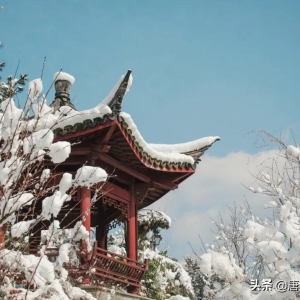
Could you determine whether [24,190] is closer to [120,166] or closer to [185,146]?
[120,166]

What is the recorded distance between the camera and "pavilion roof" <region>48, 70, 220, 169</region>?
6.47 metres

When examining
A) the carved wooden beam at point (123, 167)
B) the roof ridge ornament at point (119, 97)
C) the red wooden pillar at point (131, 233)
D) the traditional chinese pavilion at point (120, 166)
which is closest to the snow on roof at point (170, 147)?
the traditional chinese pavilion at point (120, 166)

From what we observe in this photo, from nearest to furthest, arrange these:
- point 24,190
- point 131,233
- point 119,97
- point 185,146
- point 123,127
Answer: point 24,190
point 119,97
point 123,127
point 131,233
point 185,146

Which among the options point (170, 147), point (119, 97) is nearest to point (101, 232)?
point (170, 147)

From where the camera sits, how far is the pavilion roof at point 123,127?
6.47m

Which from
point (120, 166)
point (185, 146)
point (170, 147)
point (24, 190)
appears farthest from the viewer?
point (170, 147)

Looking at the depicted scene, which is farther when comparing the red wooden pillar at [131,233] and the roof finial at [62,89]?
the roof finial at [62,89]

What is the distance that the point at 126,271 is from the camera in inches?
281

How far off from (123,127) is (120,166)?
102 centimetres

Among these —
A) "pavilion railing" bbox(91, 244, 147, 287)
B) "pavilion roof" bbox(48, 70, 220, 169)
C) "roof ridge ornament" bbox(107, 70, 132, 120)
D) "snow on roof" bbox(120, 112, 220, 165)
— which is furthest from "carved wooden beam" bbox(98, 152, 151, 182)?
"pavilion railing" bbox(91, 244, 147, 287)

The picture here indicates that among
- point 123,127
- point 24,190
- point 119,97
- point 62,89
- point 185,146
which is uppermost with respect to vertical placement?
point 62,89

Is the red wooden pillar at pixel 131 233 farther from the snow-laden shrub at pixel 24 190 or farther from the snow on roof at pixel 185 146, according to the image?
the snow-laden shrub at pixel 24 190

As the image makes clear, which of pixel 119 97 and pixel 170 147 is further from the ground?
pixel 170 147

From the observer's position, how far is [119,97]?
21.5 ft
